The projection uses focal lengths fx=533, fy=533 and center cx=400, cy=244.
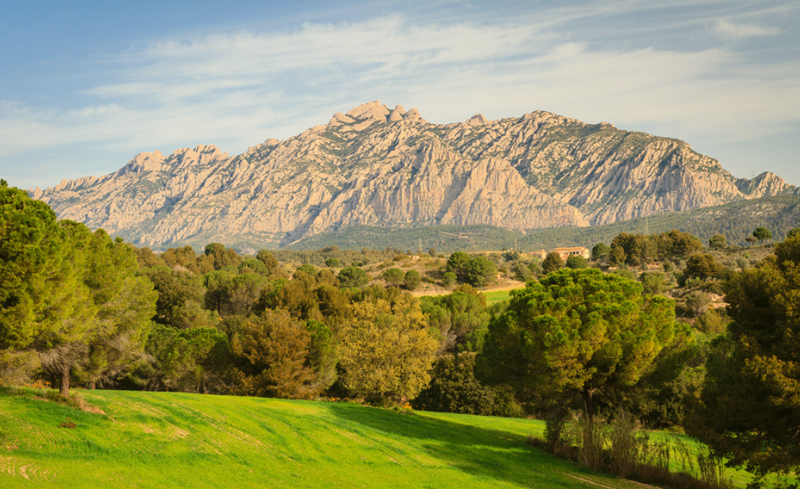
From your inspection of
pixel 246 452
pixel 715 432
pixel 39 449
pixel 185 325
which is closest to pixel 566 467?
pixel 715 432

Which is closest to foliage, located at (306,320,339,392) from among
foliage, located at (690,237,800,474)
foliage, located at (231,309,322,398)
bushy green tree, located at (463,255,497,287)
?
foliage, located at (231,309,322,398)

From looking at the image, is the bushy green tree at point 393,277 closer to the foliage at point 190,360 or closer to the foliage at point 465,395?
the foliage at point 465,395

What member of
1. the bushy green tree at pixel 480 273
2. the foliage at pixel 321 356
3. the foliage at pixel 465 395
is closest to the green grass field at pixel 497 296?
the bushy green tree at pixel 480 273

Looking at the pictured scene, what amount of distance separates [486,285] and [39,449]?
346ft

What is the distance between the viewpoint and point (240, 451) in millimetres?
17328

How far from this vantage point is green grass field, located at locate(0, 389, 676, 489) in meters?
13.4

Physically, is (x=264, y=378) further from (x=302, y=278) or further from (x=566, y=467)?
(x=302, y=278)

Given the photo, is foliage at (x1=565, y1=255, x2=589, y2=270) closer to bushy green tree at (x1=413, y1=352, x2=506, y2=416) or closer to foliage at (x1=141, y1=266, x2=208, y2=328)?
bushy green tree at (x1=413, y1=352, x2=506, y2=416)

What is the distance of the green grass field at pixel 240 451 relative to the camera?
A: 13422mm

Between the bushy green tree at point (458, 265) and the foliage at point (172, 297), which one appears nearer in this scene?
the foliage at point (172, 297)

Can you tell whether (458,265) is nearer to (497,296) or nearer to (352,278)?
(497,296)

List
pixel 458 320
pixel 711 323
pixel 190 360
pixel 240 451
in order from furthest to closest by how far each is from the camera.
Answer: pixel 458 320
pixel 711 323
pixel 190 360
pixel 240 451

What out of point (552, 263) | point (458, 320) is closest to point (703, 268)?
point (552, 263)

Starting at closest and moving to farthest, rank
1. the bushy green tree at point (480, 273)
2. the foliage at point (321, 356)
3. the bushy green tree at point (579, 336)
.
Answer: the bushy green tree at point (579, 336) → the foliage at point (321, 356) → the bushy green tree at point (480, 273)
